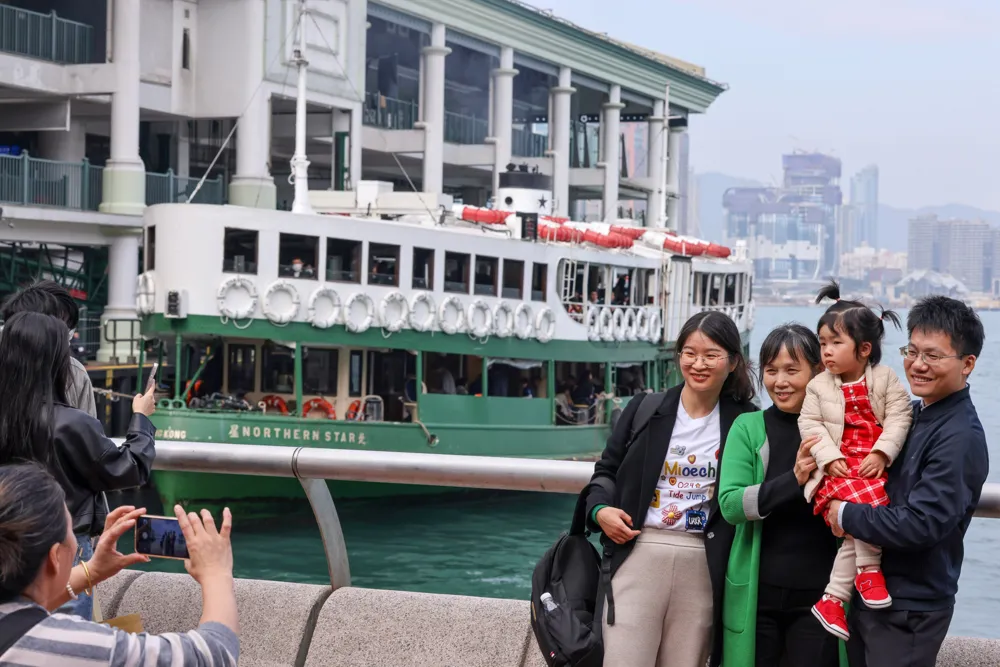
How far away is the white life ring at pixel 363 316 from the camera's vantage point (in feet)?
64.4

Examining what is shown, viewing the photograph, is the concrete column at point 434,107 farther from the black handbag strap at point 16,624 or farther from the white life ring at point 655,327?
the black handbag strap at point 16,624

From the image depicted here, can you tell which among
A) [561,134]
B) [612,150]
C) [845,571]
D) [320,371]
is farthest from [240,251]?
[612,150]

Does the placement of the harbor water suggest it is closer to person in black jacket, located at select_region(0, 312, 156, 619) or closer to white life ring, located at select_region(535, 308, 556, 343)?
white life ring, located at select_region(535, 308, 556, 343)

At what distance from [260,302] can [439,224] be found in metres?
4.52

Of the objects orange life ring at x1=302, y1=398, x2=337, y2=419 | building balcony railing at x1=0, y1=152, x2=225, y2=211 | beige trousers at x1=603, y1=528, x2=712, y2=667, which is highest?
building balcony railing at x1=0, y1=152, x2=225, y2=211

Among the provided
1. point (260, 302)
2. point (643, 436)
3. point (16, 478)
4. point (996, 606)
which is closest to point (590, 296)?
point (260, 302)

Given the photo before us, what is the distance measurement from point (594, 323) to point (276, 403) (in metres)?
6.30

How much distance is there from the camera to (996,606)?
18641 millimetres

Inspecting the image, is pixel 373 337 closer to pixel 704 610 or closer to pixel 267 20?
pixel 267 20

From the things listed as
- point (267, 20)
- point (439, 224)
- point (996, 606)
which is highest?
point (267, 20)

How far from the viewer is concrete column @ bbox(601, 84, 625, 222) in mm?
46562

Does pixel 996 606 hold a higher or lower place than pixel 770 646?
lower

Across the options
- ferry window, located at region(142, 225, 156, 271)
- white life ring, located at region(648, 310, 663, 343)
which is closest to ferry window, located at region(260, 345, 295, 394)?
ferry window, located at region(142, 225, 156, 271)

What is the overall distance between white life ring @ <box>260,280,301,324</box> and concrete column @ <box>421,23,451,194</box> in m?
17.7
